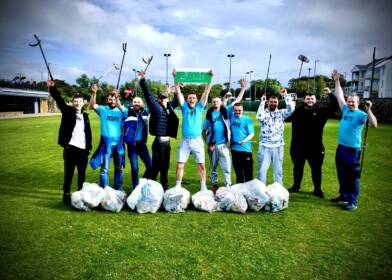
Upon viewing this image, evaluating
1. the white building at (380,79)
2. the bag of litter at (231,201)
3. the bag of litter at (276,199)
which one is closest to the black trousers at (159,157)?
the bag of litter at (231,201)

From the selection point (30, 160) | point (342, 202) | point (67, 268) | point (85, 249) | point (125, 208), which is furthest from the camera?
point (30, 160)

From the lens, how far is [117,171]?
6.38m

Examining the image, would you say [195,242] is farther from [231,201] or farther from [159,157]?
[159,157]

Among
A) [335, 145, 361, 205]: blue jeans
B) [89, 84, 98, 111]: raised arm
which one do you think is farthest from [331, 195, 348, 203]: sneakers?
[89, 84, 98, 111]: raised arm

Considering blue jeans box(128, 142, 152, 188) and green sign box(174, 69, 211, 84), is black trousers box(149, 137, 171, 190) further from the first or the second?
green sign box(174, 69, 211, 84)

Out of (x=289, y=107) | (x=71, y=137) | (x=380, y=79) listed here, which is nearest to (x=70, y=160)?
(x=71, y=137)

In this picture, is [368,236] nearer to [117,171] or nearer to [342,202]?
[342,202]

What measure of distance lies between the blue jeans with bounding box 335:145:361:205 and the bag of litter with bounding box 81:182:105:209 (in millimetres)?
4867

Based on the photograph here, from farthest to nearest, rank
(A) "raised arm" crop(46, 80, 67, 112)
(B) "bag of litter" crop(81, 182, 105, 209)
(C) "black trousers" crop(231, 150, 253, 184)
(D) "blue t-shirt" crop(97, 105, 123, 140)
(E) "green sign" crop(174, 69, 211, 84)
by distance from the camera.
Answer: (C) "black trousers" crop(231, 150, 253, 184), (D) "blue t-shirt" crop(97, 105, 123, 140), (E) "green sign" crop(174, 69, 211, 84), (A) "raised arm" crop(46, 80, 67, 112), (B) "bag of litter" crop(81, 182, 105, 209)

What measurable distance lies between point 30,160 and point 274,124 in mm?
8665

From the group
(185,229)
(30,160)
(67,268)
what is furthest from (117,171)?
(30,160)

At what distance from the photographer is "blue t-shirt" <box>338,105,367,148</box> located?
5.67m

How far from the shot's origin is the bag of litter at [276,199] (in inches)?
217

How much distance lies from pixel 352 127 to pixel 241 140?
224 cm
